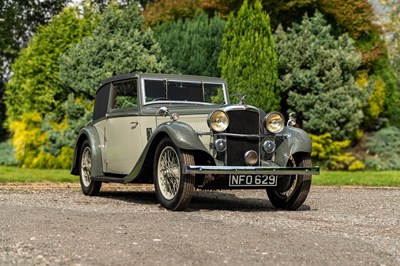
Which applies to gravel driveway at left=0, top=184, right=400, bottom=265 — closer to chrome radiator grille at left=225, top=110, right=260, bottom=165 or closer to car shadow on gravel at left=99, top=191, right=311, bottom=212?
car shadow on gravel at left=99, top=191, right=311, bottom=212

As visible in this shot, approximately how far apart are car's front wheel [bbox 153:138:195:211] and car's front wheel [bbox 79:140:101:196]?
2.28 metres

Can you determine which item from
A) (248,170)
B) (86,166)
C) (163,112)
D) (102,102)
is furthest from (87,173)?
(248,170)

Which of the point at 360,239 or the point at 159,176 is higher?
the point at 159,176

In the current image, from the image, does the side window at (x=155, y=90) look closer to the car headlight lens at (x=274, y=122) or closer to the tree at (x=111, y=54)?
the car headlight lens at (x=274, y=122)

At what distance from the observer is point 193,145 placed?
8234 millimetres

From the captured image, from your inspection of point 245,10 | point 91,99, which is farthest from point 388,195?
point 91,99

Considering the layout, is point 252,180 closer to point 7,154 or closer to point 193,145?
point 193,145

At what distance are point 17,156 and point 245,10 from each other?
8121 millimetres

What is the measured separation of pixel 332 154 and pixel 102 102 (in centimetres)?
1111

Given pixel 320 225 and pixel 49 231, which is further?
pixel 320 225

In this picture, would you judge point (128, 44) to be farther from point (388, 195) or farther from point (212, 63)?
point (388, 195)

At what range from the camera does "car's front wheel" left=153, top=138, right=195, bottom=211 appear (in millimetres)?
8219

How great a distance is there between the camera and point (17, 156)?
21.5 metres

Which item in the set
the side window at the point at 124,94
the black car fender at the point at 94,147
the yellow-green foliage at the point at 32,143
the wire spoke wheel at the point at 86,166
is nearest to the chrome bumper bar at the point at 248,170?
the side window at the point at 124,94
